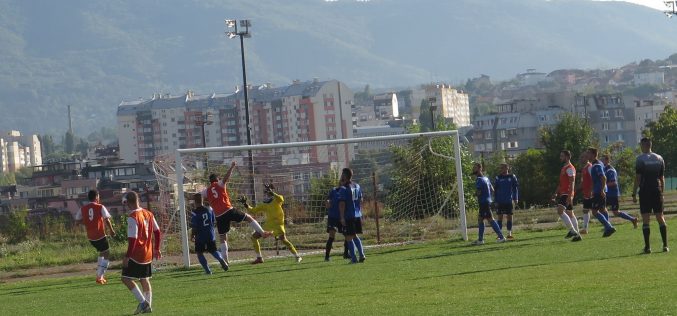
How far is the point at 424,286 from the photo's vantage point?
712 inches

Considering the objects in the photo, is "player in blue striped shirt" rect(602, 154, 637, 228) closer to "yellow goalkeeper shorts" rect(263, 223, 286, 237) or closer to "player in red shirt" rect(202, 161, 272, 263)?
"yellow goalkeeper shorts" rect(263, 223, 286, 237)

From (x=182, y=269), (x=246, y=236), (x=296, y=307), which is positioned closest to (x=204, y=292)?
(x=296, y=307)

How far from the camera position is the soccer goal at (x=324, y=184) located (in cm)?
3098

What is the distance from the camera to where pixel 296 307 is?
16281 mm

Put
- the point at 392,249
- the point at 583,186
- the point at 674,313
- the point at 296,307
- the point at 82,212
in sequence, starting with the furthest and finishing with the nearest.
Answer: the point at 392,249 → the point at 583,186 → the point at 82,212 → the point at 296,307 → the point at 674,313

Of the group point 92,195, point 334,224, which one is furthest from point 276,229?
point 92,195

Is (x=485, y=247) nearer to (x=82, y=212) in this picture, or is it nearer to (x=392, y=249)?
(x=392, y=249)

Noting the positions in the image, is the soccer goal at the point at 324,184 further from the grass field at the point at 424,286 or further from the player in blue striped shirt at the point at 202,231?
the player in blue striped shirt at the point at 202,231

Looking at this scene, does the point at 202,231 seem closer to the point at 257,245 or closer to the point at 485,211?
the point at 257,245

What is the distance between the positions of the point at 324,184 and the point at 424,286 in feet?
50.2

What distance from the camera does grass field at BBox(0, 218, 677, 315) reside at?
48.6 feet

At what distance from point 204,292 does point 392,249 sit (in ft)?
31.5

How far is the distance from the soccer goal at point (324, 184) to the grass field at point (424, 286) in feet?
12.5

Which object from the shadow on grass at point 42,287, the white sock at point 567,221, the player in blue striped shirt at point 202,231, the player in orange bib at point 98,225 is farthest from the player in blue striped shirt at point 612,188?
the shadow on grass at point 42,287
